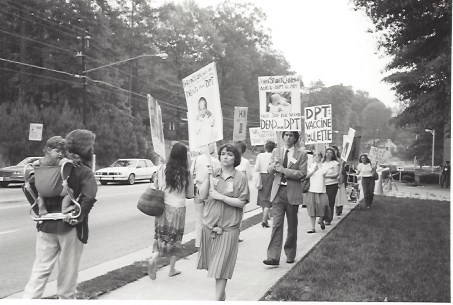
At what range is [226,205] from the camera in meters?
4.81

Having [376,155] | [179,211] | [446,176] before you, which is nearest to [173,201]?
[179,211]

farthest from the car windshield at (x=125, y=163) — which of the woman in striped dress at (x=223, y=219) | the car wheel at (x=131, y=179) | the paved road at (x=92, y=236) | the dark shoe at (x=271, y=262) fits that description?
the woman in striped dress at (x=223, y=219)

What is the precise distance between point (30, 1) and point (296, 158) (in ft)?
96.9

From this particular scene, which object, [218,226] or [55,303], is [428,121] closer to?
[218,226]

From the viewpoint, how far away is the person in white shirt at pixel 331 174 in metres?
10.7

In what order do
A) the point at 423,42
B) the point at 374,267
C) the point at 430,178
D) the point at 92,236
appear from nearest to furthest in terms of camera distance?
the point at 374,267 → the point at 92,236 → the point at 423,42 → the point at 430,178

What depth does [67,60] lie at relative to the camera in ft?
113

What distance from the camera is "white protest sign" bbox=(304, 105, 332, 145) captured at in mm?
9617

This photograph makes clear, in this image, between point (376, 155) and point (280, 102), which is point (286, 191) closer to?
point (280, 102)

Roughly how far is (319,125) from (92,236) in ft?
14.8

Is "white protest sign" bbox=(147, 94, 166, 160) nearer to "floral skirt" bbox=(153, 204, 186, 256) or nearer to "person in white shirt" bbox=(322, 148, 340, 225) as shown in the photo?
"floral skirt" bbox=(153, 204, 186, 256)

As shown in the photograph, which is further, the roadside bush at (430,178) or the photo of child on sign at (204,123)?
the roadside bush at (430,178)

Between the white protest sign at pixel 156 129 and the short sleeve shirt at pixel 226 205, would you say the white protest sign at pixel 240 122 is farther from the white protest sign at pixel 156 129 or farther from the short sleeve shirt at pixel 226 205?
the short sleeve shirt at pixel 226 205

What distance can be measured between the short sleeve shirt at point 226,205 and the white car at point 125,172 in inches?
758
